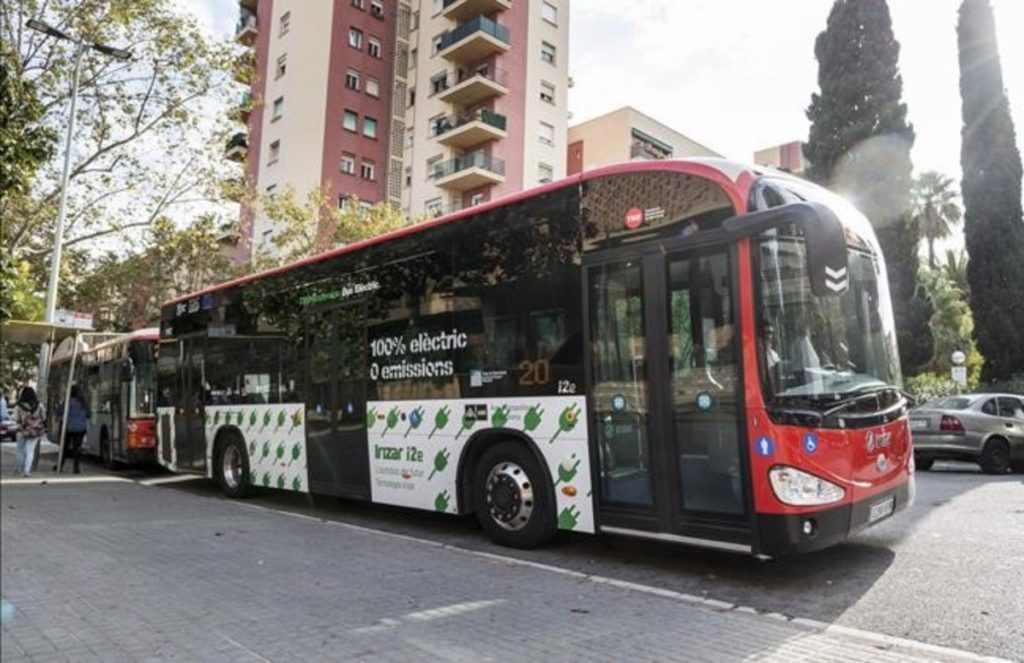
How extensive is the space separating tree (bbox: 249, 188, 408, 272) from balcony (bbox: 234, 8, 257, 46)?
22.5m

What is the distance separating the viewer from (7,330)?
3074mm

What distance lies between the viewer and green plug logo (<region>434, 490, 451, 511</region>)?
8289mm

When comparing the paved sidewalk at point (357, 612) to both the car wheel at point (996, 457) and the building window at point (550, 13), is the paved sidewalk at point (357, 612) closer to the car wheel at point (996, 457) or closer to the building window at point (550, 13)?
the car wheel at point (996, 457)

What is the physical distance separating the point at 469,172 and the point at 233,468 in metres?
28.1

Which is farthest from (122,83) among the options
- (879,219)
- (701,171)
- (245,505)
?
(879,219)

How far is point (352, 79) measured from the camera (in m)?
42.0


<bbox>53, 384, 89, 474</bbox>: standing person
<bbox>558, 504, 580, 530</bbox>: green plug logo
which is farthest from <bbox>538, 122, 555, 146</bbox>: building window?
<bbox>558, 504, 580, 530</bbox>: green plug logo

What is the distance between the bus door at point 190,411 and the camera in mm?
12953

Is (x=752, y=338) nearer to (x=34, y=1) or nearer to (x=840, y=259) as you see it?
(x=840, y=259)

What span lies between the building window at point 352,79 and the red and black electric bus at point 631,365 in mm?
34750

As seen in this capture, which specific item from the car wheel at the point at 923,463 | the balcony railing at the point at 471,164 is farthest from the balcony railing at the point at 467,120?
the car wheel at the point at 923,463

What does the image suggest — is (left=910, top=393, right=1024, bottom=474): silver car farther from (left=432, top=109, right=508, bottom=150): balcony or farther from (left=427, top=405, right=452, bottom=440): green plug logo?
(left=432, top=109, right=508, bottom=150): balcony

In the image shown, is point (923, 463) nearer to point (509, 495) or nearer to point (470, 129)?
point (509, 495)

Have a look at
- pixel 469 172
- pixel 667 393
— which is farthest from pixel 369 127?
pixel 667 393
